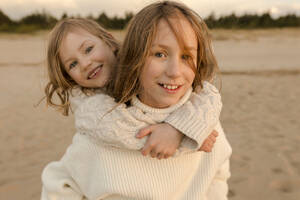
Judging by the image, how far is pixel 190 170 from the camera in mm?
1584

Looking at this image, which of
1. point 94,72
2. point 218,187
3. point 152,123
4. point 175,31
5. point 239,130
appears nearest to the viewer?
point 175,31

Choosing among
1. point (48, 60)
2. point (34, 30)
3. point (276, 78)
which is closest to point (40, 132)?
point (48, 60)

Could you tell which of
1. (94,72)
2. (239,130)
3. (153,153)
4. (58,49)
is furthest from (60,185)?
(239,130)

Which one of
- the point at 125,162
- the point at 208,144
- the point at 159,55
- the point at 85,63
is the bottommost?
the point at 125,162

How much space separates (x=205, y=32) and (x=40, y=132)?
159 inches

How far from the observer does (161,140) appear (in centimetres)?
137

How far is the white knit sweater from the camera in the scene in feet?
4.52

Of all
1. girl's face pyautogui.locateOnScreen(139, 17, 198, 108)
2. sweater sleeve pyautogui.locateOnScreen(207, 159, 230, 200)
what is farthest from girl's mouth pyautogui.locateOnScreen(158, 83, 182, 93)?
sweater sleeve pyautogui.locateOnScreen(207, 159, 230, 200)

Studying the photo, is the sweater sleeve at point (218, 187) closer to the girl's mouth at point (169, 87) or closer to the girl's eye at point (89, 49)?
the girl's mouth at point (169, 87)

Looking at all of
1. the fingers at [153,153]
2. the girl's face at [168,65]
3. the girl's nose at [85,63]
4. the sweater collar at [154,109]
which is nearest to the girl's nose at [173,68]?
the girl's face at [168,65]

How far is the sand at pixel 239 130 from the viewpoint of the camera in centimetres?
326

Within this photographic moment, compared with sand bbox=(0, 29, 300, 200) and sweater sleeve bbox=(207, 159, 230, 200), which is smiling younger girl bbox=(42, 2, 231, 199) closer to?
sweater sleeve bbox=(207, 159, 230, 200)

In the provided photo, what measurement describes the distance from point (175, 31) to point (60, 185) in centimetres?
89

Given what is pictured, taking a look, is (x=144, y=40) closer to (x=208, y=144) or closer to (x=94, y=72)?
(x=208, y=144)
